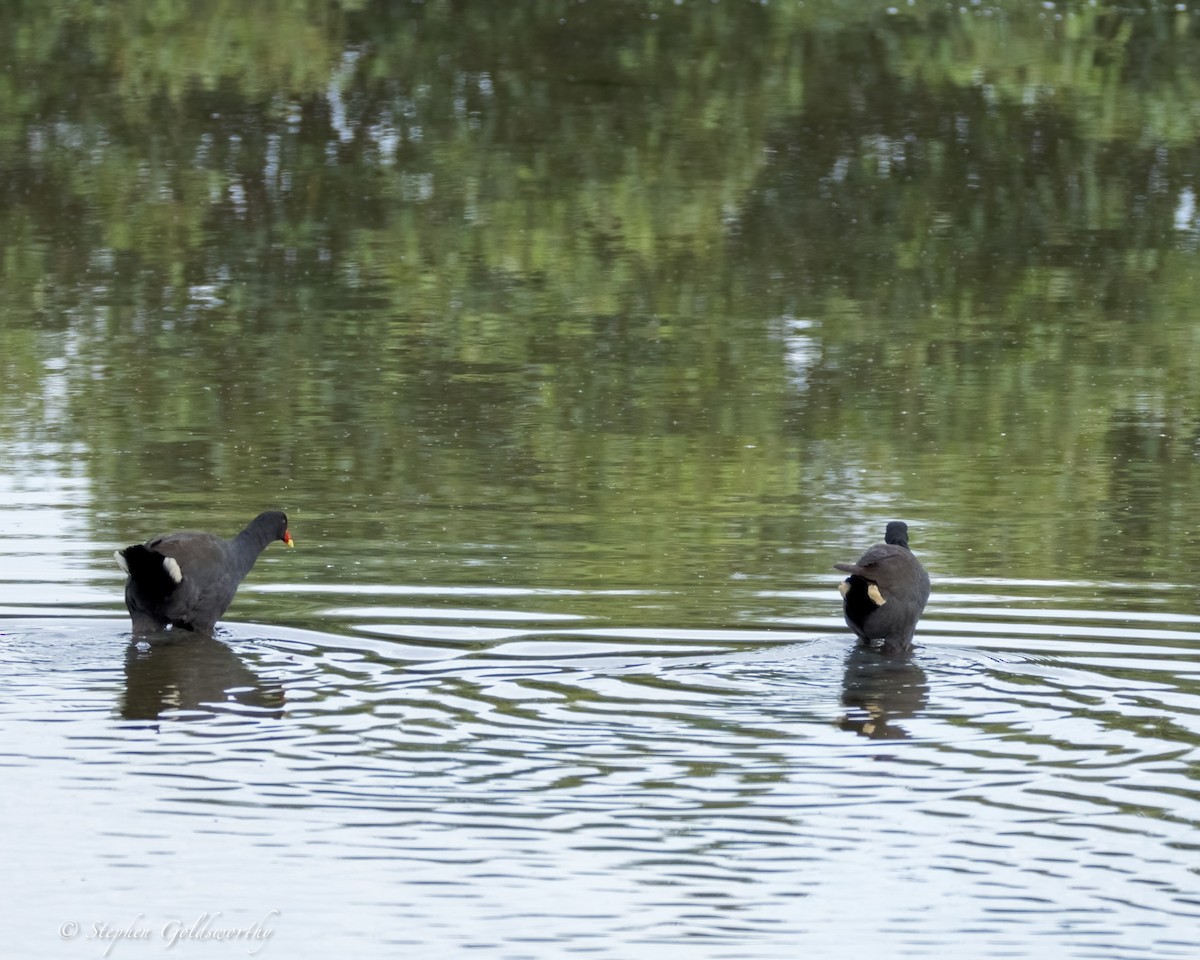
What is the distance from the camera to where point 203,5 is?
40.6m

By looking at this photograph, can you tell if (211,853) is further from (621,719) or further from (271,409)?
(271,409)

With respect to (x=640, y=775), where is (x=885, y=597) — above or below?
above

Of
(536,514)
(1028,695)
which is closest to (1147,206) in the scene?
(536,514)

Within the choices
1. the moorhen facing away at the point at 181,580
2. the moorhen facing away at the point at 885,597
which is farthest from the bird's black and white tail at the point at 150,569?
the moorhen facing away at the point at 885,597

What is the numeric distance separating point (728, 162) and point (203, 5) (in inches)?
501

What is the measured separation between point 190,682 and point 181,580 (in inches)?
32.6

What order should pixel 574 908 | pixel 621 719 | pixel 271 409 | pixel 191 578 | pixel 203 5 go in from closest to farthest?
pixel 574 908
pixel 621 719
pixel 191 578
pixel 271 409
pixel 203 5

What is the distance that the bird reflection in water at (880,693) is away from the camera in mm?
10234

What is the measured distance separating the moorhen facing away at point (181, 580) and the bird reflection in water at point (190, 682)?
147 mm

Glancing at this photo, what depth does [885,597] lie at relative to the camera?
11484 millimetres

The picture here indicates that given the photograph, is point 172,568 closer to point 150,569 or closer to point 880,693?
point 150,569

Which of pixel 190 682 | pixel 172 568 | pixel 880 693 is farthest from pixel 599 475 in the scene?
pixel 880 693

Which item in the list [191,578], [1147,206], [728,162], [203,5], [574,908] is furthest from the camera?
[203,5]

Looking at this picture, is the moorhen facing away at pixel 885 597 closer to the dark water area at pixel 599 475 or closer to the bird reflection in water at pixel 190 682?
the dark water area at pixel 599 475
